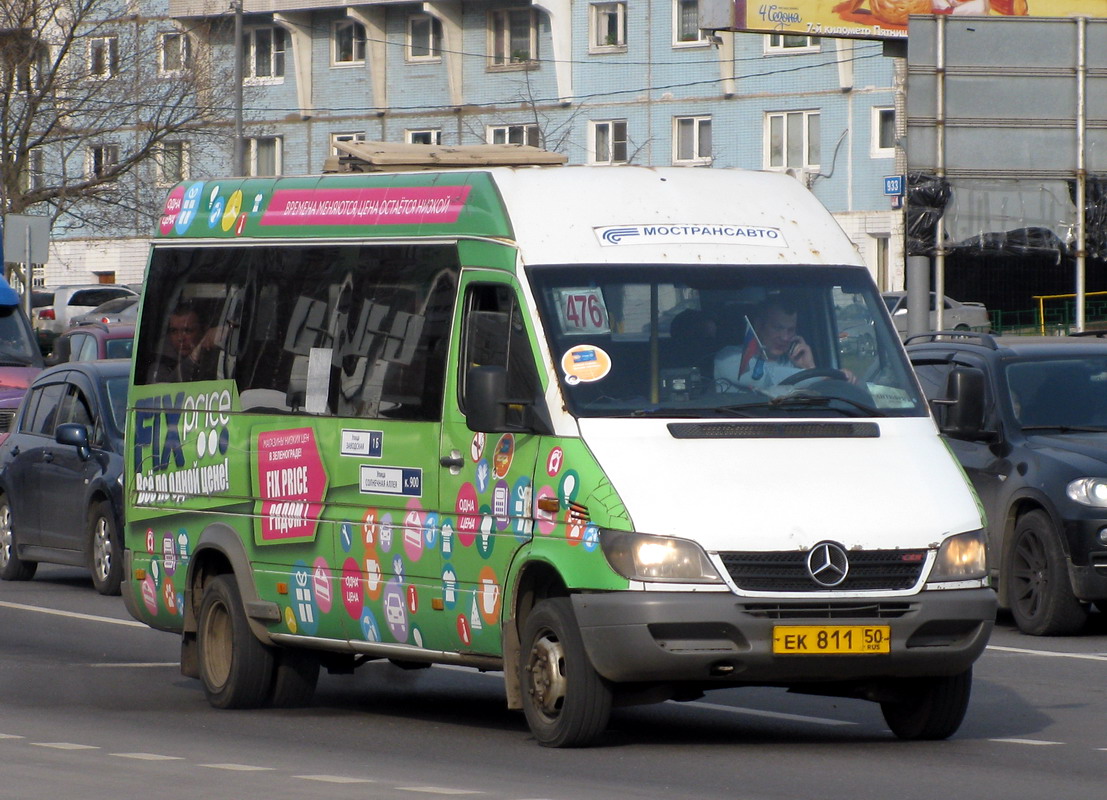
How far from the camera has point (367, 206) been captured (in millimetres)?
10570

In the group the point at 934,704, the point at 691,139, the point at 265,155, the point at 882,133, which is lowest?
the point at 934,704

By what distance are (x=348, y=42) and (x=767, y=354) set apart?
57.9 metres

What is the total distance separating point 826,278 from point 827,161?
4938 cm

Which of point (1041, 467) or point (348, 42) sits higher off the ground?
point (348, 42)

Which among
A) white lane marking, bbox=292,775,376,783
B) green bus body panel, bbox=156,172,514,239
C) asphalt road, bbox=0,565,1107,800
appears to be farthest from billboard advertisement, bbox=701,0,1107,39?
white lane marking, bbox=292,775,376,783

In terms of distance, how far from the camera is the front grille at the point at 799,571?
877 cm

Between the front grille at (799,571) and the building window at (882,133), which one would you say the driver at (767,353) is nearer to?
the front grille at (799,571)

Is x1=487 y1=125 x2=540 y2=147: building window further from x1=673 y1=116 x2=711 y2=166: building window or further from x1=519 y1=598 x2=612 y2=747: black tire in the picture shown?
x1=519 y1=598 x2=612 y2=747: black tire

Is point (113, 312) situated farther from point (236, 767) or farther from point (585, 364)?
point (236, 767)

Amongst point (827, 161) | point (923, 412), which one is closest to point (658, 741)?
point (923, 412)

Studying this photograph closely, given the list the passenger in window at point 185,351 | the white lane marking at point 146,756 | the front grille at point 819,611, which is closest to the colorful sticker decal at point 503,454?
the front grille at point 819,611

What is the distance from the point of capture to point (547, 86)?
63.2 meters

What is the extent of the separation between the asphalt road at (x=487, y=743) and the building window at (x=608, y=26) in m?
49.4

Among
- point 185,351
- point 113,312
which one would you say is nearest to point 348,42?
point 113,312
